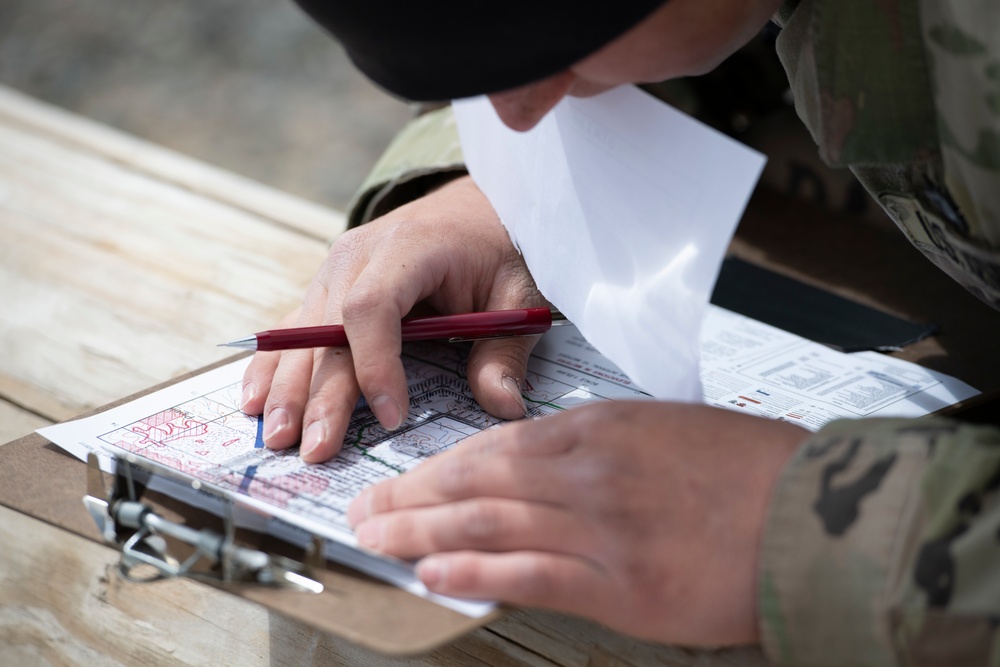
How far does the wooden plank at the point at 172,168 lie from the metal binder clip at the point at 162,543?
2.30 ft

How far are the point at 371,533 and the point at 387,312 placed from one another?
0.22 meters

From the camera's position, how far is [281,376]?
765 millimetres

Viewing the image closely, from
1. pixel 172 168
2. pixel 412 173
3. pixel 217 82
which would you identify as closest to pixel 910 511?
pixel 412 173

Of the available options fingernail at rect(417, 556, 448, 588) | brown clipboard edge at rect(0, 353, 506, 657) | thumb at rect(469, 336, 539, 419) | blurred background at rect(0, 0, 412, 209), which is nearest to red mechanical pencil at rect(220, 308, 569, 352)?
thumb at rect(469, 336, 539, 419)

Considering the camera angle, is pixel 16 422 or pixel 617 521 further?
pixel 16 422

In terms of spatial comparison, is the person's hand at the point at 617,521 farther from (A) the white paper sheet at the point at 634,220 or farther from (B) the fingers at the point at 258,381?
(B) the fingers at the point at 258,381

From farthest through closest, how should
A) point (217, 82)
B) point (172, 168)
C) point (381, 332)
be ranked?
point (217, 82), point (172, 168), point (381, 332)

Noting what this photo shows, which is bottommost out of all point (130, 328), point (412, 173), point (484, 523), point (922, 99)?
point (130, 328)

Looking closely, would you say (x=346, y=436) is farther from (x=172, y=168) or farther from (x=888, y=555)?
(x=172, y=168)

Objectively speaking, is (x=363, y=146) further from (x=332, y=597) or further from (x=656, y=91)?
(x=332, y=597)

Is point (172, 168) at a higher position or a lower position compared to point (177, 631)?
higher

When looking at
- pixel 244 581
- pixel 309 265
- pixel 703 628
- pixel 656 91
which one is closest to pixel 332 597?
pixel 244 581

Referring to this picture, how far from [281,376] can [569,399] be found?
225 mm

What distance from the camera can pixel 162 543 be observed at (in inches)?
23.7
